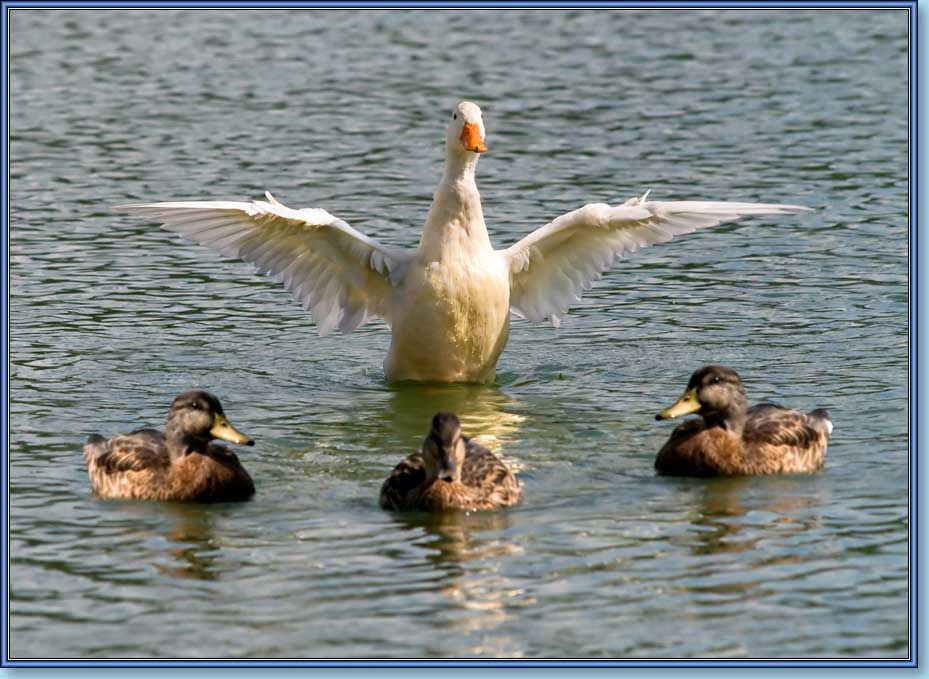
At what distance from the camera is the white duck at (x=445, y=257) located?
1469 centimetres

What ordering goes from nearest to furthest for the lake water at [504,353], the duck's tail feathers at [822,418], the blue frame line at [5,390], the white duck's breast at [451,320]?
1. the lake water at [504,353]
2. the blue frame line at [5,390]
3. the duck's tail feathers at [822,418]
4. the white duck's breast at [451,320]

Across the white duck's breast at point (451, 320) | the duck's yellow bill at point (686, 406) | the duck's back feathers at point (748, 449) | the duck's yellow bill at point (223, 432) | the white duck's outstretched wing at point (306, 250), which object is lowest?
the duck's back feathers at point (748, 449)

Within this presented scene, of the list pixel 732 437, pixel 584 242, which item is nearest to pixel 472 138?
pixel 584 242

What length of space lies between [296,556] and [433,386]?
5.05 meters

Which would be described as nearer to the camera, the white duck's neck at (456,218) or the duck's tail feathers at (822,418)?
the duck's tail feathers at (822,418)

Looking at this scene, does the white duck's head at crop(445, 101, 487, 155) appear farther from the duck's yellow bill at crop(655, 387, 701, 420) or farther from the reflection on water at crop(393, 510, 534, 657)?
the reflection on water at crop(393, 510, 534, 657)

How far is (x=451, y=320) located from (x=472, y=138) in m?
1.53

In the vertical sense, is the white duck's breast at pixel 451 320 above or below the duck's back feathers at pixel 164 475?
above

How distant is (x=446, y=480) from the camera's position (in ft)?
36.8

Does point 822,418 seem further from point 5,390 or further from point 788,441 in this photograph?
point 5,390

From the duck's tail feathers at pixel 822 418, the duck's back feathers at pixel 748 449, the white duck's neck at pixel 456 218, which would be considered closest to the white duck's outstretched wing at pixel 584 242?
the white duck's neck at pixel 456 218

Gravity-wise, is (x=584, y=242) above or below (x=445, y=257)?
above

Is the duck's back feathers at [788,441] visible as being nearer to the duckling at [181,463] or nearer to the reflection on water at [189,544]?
the duckling at [181,463]

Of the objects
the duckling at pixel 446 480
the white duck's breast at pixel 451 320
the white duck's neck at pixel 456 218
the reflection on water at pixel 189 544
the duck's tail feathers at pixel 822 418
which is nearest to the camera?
the reflection on water at pixel 189 544
